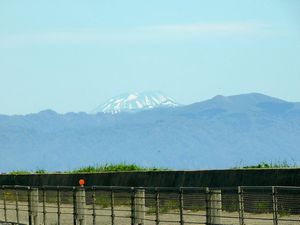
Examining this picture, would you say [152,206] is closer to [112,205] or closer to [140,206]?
[140,206]

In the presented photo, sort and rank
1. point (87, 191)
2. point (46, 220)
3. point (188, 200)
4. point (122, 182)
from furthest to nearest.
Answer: point (122, 182) < point (46, 220) < point (87, 191) < point (188, 200)

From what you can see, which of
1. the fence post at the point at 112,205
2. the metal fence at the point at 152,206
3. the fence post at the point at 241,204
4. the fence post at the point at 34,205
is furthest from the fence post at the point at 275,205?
the fence post at the point at 34,205

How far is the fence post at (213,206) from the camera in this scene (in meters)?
24.2

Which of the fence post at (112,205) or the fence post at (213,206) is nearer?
the fence post at (213,206)

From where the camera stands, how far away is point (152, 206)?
27.9m

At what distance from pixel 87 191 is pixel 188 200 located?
6.06 meters

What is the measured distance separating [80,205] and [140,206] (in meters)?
3.87

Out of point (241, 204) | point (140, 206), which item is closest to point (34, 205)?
point (140, 206)

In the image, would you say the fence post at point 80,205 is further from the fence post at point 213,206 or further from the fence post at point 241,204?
the fence post at point 241,204

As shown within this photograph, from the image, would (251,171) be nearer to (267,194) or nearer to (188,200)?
(188,200)

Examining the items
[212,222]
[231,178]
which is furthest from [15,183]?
[212,222]

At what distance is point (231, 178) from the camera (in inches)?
1265

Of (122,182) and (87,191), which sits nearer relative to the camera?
(87,191)

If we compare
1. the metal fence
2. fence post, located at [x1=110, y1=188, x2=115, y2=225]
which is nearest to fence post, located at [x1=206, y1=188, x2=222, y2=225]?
the metal fence
